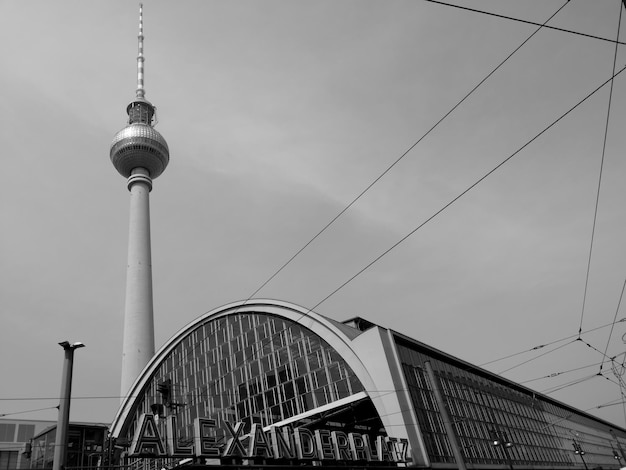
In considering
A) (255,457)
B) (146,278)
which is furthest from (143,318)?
(255,457)

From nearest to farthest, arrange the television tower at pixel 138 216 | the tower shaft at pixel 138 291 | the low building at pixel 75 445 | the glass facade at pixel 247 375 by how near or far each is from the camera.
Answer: the glass facade at pixel 247 375 < the low building at pixel 75 445 < the tower shaft at pixel 138 291 < the television tower at pixel 138 216

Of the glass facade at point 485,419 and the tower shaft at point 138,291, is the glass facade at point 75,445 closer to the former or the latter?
the tower shaft at point 138,291

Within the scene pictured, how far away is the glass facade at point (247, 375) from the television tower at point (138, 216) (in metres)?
14.9

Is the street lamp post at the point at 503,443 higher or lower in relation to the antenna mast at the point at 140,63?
lower

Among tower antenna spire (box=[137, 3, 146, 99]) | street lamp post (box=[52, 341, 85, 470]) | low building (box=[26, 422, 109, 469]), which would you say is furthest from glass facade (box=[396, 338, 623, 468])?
tower antenna spire (box=[137, 3, 146, 99])

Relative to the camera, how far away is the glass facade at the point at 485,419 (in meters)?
36.6

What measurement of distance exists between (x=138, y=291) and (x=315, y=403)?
46116mm

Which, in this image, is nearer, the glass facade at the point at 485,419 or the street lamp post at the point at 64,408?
the street lamp post at the point at 64,408

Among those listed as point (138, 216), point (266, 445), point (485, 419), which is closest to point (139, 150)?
point (138, 216)

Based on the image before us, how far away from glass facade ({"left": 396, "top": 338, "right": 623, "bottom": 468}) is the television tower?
40.2m

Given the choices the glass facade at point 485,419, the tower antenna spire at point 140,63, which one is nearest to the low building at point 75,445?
the glass facade at point 485,419

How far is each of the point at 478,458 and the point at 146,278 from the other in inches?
2171

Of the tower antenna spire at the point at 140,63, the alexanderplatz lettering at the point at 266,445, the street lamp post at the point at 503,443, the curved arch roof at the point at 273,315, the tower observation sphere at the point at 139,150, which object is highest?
the tower antenna spire at the point at 140,63

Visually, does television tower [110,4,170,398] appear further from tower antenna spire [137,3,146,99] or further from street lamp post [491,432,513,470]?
street lamp post [491,432,513,470]
